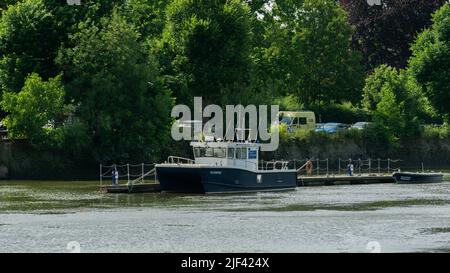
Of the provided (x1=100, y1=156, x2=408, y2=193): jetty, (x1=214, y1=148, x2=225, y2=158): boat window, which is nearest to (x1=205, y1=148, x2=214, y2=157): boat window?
(x1=214, y1=148, x2=225, y2=158): boat window

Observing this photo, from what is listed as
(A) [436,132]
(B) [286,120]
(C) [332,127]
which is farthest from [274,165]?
(A) [436,132]

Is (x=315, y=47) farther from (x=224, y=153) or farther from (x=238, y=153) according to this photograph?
(x=224, y=153)

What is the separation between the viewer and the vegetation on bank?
101938 millimetres

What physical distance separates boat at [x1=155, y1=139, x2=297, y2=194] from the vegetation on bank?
48.5ft

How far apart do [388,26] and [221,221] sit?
81945 millimetres

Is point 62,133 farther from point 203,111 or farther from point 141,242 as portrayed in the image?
point 141,242

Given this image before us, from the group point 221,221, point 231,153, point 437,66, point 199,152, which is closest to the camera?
point 221,221

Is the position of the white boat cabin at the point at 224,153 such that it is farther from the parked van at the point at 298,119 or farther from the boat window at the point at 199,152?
the parked van at the point at 298,119

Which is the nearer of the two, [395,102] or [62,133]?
[62,133]

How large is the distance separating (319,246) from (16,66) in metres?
51.3

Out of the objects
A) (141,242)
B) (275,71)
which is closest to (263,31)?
(275,71)

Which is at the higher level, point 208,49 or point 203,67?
point 208,49

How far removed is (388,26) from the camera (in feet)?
481

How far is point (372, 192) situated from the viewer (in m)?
92.9
